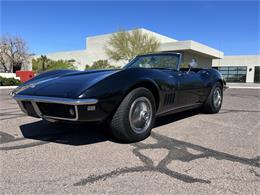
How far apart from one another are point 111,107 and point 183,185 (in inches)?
47.2

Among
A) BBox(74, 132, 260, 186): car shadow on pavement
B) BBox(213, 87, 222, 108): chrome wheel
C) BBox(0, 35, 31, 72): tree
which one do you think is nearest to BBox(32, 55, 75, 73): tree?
BBox(0, 35, 31, 72): tree

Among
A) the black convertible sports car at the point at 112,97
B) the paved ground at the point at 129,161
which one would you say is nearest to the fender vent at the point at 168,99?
the black convertible sports car at the point at 112,97

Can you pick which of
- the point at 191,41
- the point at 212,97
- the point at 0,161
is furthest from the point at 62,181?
the point at 191,41

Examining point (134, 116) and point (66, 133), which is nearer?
point (134, 116)

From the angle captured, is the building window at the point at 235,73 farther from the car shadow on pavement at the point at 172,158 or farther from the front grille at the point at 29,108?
the front grille at the point at 29,108

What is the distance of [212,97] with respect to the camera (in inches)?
209

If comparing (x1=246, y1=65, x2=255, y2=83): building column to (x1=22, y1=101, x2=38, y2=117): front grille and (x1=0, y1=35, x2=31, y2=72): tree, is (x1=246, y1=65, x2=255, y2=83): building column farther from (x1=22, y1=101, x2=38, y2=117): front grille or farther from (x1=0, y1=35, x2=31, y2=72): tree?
(x1=22, y1=101, x2=38, y2=117): front grille

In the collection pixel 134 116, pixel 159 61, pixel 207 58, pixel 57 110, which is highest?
pixel 207 58

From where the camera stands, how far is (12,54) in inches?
1297

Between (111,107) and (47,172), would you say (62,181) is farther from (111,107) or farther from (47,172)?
(111,107)

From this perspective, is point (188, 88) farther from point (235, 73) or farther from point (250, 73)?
point (250, 73)

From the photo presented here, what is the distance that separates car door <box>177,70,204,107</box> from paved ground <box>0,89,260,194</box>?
495mm

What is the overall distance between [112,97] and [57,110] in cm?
64

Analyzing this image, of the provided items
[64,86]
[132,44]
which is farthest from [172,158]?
[132,44]
